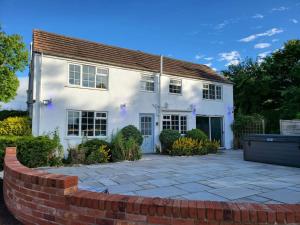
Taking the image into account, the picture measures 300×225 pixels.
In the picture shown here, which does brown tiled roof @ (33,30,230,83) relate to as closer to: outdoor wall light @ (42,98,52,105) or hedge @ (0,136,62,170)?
outdoor wall light @ (42,98,52,105)

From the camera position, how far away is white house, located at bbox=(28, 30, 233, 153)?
1220 cm

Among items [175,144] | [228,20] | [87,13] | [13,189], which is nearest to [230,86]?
[228,20]

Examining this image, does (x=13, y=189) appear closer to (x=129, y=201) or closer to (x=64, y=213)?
(x=64, y=213)

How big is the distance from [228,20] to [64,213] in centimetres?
1420

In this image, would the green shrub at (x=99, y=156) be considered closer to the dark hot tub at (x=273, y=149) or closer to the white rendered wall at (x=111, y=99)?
the white rendered wall at (x=111, y=99)

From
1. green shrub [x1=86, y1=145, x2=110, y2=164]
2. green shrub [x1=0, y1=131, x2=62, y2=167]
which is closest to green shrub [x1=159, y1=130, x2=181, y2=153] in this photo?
green shrub [x1=86, y1=145, x2=110, y2=164]

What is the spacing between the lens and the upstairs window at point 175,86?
16.6 m

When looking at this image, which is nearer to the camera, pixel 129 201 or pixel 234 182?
pixel 129 201

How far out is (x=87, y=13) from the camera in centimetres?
1111

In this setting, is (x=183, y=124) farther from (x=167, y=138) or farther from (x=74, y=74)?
(x=74, y=74)

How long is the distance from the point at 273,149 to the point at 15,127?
11.4m

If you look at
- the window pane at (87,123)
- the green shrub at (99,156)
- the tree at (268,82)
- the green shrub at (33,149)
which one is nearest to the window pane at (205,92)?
the tree at (268,82)

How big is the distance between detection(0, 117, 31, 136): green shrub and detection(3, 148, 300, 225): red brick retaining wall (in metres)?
8.99

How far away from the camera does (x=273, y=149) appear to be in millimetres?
10273
